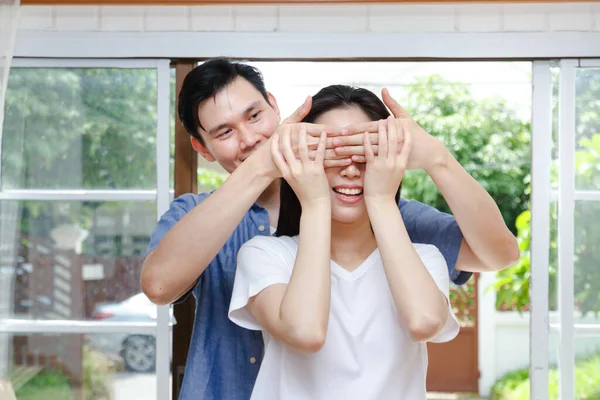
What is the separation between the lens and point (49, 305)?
2.75 metres

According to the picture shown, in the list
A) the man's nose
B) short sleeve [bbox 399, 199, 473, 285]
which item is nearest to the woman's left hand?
short sleeve [bbox 399, 199, 473, 285]

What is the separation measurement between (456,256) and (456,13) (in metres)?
1.19

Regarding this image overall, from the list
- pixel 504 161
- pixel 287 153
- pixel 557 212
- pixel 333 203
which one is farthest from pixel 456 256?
pixel 504 161

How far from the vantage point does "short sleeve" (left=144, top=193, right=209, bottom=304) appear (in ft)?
5.64

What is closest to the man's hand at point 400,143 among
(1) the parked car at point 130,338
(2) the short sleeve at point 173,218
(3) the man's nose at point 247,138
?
(3) the man's nose at point 247,138

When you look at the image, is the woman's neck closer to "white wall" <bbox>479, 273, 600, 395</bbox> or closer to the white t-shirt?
the white t-shirt

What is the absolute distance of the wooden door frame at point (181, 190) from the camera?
105 inches

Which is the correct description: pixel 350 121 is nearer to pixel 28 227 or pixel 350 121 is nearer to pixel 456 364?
pixel 28 227

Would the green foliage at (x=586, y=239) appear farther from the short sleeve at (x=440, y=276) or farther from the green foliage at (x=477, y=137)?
the green foliage at (x=477, y=137)

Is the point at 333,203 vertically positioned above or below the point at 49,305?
above

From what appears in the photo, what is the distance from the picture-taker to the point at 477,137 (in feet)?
23.8

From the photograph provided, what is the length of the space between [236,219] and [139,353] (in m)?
1.44

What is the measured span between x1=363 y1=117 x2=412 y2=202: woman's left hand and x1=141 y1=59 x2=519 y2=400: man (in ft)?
0.08

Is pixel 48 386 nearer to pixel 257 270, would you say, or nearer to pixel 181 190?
pixel 181 190
